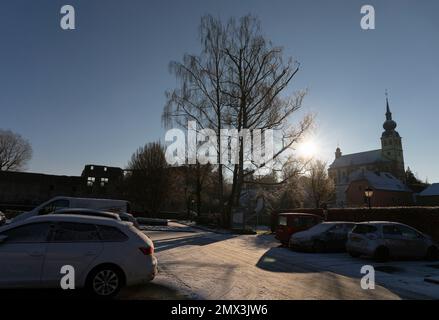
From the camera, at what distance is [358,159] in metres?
126

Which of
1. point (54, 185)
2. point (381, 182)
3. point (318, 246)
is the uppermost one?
point (381, 182)

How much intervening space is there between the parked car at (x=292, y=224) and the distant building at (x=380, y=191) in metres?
58.3

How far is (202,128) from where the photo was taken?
112ft

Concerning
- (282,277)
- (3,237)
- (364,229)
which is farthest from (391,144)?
(3,237)

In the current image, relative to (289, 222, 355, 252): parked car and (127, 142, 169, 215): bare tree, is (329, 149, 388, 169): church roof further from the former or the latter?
(289, 222, 355, 252): parked car

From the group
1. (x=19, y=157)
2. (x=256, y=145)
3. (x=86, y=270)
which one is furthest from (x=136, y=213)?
(x=86, y=270)

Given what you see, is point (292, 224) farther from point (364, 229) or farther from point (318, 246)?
point (364, 229)

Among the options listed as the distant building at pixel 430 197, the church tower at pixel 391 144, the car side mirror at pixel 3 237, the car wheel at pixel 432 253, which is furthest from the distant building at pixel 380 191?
the car side mirror at pixel 3 237

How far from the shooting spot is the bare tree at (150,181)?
51.2m

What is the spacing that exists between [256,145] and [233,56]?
8.66 metres

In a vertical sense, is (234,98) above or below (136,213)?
above

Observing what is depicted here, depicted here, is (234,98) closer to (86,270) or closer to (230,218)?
(230,218)

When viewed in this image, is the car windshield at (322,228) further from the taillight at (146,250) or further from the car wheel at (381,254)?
the taillight at (146,250)

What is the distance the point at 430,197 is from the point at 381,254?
231 feet
